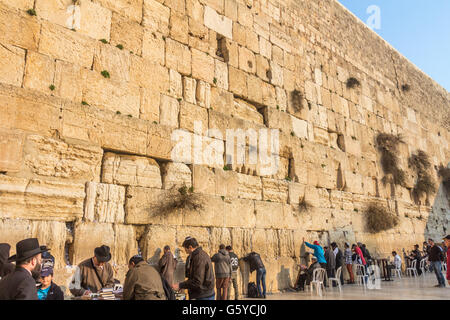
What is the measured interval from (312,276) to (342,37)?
9.01 metres

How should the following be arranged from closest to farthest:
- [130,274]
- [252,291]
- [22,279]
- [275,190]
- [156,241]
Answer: [22,279]
[130,274]
[156,241]
[252,291]
[275,190]

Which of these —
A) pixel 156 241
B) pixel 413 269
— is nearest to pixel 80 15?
pixel 156 241

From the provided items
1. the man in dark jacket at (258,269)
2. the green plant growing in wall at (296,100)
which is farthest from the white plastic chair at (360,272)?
the green plant growing in wall at (296,100)

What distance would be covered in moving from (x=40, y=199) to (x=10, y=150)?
30.8 inches

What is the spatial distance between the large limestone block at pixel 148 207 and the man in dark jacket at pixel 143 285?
291 cm

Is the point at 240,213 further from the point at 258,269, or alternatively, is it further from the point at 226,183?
the point at 258,269

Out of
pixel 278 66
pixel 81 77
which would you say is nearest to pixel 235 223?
pixel 81 77

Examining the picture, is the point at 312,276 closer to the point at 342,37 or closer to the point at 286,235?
the point at 286,235

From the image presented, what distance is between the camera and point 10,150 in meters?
4.70

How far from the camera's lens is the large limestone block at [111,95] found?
5719 mm

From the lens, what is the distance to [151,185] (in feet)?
19.8

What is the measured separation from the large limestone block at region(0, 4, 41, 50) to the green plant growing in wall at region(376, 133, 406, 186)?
11103 millimetres

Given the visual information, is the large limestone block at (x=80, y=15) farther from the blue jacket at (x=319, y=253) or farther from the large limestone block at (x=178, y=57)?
the blue jacket at (x=319, y=253)

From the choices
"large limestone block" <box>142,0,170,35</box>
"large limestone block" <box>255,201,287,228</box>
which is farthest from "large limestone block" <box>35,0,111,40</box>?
"large limestone block" <box>255,201,287,228</box>
